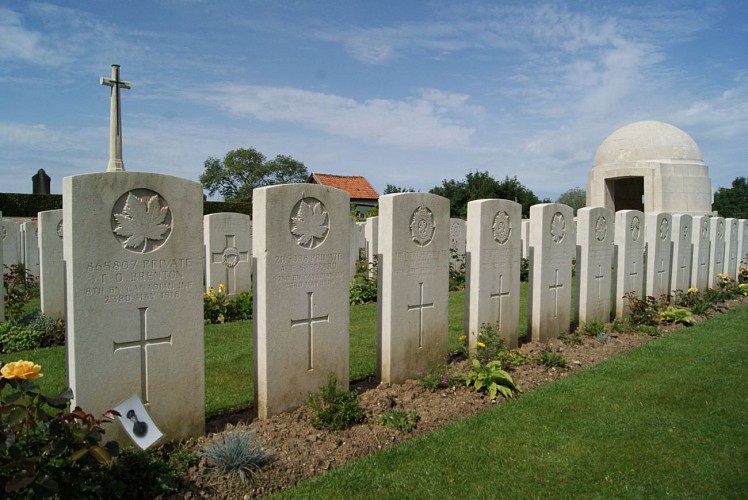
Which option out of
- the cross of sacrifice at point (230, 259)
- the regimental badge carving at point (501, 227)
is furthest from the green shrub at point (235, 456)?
the cross of sacrifice at point (230, 259)

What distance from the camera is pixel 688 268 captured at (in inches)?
478

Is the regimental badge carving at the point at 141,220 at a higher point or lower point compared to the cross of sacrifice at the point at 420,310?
higher

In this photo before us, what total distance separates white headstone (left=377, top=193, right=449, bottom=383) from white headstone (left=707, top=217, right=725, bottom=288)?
1046cm

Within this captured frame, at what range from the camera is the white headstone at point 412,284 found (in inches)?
232

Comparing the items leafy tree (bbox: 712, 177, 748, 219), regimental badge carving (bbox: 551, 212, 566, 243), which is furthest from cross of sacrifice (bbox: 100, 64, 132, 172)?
leafy tree (bbox: 712, 177, 748, 219)

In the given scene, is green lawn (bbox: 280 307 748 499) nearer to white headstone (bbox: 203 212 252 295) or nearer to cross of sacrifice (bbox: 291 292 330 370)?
cross of sacrifice (bbox: 291 292 330 370)

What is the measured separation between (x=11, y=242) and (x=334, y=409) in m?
12.7

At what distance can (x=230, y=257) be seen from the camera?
36.9 feet

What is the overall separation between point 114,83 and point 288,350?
12.3 metres

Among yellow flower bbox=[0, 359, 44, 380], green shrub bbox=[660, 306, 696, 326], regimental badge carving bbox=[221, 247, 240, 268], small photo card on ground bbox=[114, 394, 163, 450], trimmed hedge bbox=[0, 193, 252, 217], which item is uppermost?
trimmed hedge bbox=[0, 193, 252, 217]

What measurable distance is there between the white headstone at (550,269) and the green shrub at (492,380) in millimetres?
2395

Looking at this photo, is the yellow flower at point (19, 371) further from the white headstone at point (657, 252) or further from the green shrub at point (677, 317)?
the white headstone at point (657, 252)

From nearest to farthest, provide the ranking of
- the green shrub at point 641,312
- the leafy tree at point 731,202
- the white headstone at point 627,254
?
the green shrub at point 641,312 < the white headstone at point 627,254 < the leafy tree at point 731,202

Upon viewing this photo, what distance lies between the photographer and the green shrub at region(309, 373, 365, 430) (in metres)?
4.63
